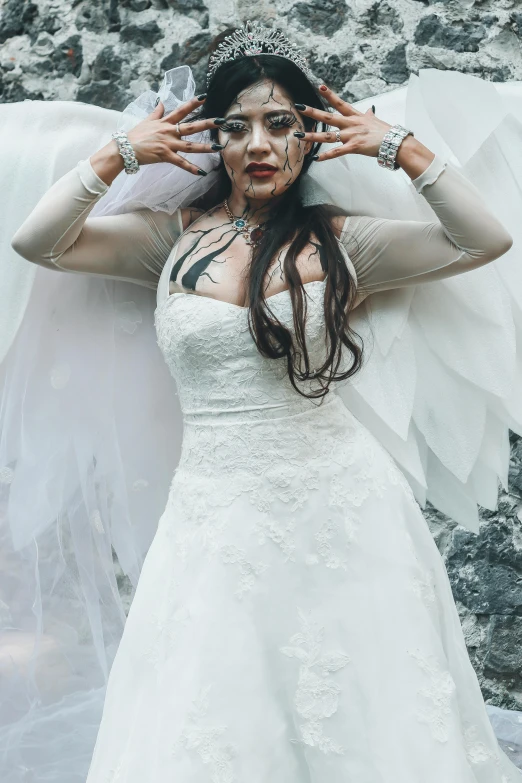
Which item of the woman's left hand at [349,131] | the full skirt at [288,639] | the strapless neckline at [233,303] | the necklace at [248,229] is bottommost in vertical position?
the full skirt at [288,639]

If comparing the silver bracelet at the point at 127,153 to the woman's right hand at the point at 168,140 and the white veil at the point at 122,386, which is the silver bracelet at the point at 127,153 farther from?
the white veil at the point at 122,386

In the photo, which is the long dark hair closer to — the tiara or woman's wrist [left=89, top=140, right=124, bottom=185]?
the tiara

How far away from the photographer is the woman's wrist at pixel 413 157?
5.74 feet

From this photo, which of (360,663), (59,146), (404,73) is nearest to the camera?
(360,663)

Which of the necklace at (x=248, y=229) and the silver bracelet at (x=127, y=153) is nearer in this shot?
the silver bracelet at (x=127, y=153)

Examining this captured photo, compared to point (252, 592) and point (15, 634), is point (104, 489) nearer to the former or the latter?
point (15, 634)

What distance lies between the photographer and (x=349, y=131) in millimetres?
1780

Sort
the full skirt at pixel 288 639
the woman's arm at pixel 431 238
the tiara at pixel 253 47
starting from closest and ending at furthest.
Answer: the full skirt at pixel 288 639 → the woman's arm at pixel 431 238 → the tiara at pixel 253 47

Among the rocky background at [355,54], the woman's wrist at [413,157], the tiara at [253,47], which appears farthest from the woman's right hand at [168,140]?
the rocky background at [355,54]

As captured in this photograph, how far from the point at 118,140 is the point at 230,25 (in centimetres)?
117

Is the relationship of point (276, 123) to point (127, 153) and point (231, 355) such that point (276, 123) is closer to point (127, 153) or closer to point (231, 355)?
point (127, 153)

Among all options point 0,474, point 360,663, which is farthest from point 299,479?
point 0,474

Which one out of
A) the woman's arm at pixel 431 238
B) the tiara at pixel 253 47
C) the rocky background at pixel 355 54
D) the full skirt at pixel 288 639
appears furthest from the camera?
the rocky background at pixel 355 54

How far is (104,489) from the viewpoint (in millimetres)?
2156
